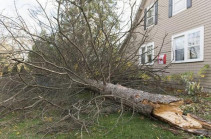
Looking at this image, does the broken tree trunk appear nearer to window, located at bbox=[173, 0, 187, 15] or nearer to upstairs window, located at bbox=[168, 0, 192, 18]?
upstairs window, located at bbox=[168, 0, 192, 18]

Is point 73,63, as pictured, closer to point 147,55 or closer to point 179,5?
point 147,55

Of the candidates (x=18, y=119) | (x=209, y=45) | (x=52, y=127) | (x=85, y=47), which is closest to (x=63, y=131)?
(x=52, y=127)

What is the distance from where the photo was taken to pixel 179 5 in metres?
8.58

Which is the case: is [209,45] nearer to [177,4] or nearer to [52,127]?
[177,4]

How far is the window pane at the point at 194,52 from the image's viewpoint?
23.9 ft

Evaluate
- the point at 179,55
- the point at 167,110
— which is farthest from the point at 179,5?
the point at 167,110

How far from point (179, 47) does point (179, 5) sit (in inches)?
84.4

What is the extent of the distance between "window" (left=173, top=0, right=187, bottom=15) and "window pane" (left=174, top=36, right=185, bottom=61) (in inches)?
55.4

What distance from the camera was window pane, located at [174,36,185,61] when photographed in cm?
820

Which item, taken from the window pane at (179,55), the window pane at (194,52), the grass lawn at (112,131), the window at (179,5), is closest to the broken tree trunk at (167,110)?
the grass lawn at (112,131)

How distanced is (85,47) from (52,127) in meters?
3.21

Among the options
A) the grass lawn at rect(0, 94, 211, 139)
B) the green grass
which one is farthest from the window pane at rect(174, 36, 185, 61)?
the green grass

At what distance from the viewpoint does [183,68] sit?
808 cm

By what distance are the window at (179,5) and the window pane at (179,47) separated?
1.41 m
